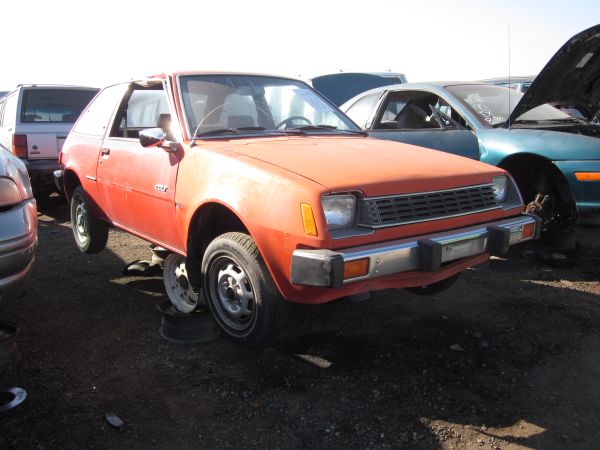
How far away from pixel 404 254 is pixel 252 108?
1.81m

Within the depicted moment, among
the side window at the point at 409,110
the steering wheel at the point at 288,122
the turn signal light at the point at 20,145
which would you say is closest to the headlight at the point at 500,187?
the steering wheel at the point at 288,122

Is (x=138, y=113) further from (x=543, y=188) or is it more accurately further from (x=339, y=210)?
(x=543, y=188)

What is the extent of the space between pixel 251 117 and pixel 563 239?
3.31 metres

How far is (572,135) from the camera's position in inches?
183

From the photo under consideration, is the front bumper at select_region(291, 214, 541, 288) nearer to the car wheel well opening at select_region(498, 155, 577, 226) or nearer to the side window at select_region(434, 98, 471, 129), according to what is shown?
the car wheel well opening at select_region(498, 155, 577, 226)

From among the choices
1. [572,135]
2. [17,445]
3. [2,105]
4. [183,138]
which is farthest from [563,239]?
[2,105]

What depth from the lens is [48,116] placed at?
7902 mm

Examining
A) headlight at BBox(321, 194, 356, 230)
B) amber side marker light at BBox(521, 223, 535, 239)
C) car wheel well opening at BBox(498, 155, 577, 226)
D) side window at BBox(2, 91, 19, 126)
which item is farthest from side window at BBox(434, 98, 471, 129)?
side window at BBox(2, 91, 19, 126)

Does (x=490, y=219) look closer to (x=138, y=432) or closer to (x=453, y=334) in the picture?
(x=453, y=334)

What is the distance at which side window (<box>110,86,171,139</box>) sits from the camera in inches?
165

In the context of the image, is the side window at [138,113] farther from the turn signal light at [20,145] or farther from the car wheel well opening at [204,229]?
the turn signal light at [20,145]

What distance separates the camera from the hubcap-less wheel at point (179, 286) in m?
3.82

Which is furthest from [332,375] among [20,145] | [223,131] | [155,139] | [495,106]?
[20,145]

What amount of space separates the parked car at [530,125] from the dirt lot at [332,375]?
95cm
